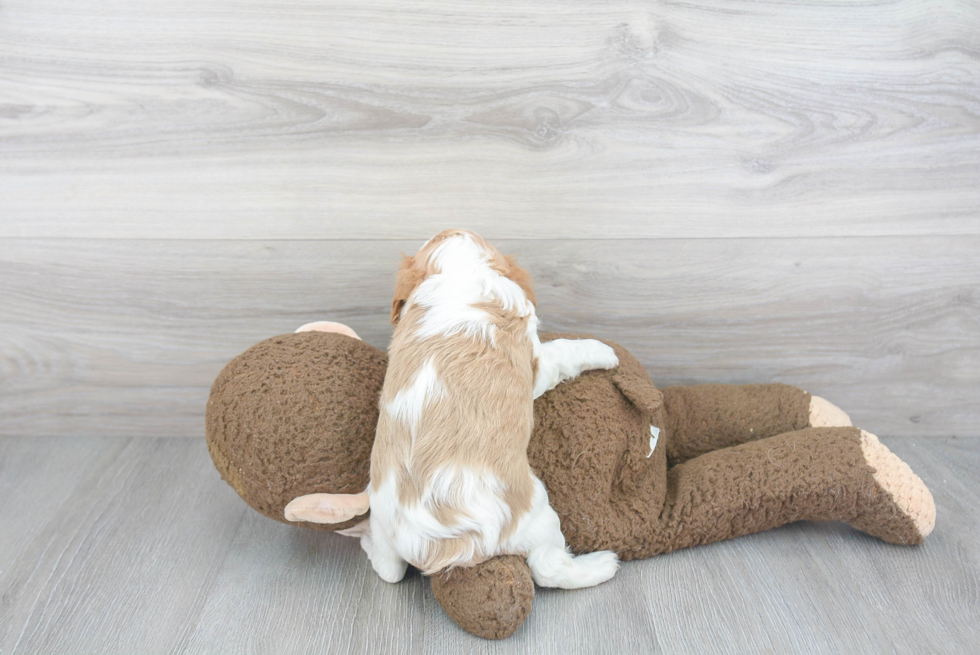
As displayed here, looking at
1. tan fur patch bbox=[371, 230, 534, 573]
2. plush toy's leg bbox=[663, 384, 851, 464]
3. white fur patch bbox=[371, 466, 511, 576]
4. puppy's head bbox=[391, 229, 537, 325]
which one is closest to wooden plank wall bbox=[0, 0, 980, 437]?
plush toy's leg bbox=[663, 384, 851, 464]

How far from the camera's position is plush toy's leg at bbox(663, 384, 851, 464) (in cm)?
108

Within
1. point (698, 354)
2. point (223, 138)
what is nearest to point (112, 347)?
point (223, 138)

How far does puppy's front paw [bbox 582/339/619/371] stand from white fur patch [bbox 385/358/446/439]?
0.23m

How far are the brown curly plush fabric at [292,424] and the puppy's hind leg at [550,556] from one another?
220 mm

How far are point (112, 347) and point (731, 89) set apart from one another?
1136 millimetres

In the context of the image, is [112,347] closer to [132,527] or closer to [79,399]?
[79,399]

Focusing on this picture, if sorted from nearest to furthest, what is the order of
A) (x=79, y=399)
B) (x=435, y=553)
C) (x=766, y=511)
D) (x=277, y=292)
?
1. (x=435, y=553)
2. (x=766, y=511)
3. (x=277, y=292)
4. (x=79, y=399)

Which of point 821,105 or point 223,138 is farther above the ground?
point 821,105

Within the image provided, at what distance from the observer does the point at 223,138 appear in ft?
3.60

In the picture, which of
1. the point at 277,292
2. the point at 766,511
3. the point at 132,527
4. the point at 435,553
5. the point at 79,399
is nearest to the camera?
the point at 435,553

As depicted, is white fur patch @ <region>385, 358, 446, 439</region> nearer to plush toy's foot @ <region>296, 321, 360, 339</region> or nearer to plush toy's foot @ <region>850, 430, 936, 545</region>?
plush toy's foot @ <region>296, 321, 360, 339</region>

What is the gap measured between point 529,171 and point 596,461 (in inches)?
18.6

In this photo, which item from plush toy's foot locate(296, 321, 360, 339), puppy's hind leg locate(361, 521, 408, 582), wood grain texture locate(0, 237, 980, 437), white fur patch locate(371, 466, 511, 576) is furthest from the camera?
wood grain texture locate(0, 237, 980, 437)

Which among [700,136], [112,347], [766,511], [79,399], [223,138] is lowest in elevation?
[79,399]
